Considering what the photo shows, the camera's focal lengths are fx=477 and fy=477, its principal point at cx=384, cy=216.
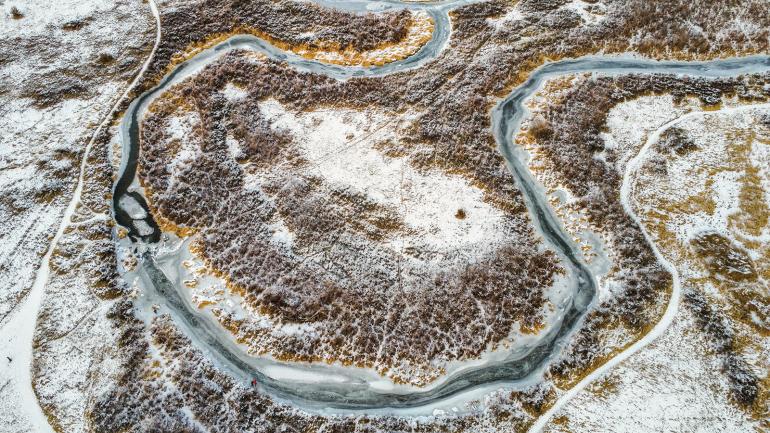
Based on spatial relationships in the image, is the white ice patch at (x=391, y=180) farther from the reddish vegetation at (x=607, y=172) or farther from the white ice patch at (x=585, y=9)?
the white ice patch at (x=585, y=9)

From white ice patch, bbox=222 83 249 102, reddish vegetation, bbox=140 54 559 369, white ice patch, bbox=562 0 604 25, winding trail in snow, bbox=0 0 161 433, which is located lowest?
winding trail in snow, bbox=0 0 161 433

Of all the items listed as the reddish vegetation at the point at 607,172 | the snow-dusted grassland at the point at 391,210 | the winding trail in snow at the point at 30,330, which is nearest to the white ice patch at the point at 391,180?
the snow-dusted grassland at the point at 391,210

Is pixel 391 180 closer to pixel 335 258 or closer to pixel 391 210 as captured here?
pixel 391 210

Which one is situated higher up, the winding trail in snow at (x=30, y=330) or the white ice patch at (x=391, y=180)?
the white ice patch at (x=391, y=180)

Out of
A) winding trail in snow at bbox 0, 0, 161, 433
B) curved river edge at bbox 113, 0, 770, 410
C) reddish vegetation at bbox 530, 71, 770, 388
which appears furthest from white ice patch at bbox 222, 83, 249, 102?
reddish vegetation at bbox 530, 71, 770, 388

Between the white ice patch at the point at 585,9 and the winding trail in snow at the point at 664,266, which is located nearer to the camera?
the winding trail in snow at the point at 664,266

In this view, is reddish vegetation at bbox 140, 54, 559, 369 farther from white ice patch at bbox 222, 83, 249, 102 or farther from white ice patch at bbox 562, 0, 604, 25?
white ice patch at bbox 562, 0, 604, 25
